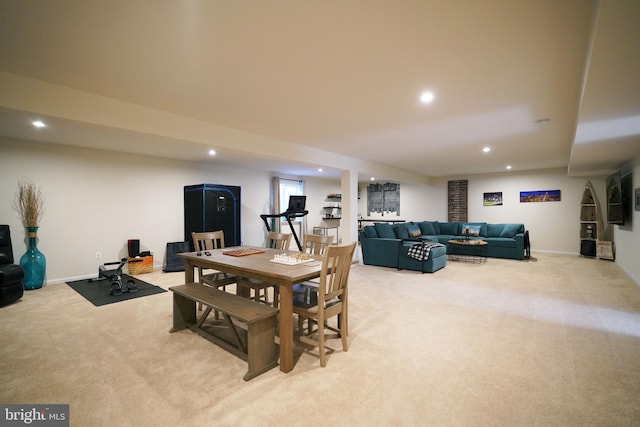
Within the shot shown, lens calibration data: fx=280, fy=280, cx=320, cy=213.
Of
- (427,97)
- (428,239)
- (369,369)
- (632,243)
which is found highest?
(427,97)

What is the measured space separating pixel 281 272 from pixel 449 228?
23.5 feet

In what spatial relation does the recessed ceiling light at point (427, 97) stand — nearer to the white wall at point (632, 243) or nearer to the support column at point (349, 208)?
the support column at point (349, 208)

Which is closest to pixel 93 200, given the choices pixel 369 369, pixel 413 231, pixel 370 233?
pixel 370 233

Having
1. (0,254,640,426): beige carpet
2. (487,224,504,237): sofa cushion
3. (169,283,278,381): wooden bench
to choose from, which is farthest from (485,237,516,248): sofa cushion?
(169,283,278,381): wooden bench

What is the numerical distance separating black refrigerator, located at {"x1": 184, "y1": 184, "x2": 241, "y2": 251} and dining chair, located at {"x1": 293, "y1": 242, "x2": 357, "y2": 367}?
12.2 feet

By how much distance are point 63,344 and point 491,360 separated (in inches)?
144

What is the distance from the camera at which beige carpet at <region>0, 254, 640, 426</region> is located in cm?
165

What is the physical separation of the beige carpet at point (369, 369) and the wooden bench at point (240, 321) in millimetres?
88

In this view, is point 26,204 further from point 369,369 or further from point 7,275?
point 369,369

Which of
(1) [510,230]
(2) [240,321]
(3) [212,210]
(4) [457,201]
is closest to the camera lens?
(2) [240,321]

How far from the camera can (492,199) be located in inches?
333

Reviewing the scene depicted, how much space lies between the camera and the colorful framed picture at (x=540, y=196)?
7547mm

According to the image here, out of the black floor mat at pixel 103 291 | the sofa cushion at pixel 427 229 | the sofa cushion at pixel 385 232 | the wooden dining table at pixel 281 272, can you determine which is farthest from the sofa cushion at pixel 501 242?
the black floor mat at pixel 103 291

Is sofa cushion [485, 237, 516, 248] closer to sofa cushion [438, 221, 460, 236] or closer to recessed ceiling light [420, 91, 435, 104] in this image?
sofa cushion [438, 221, 460, 236]
